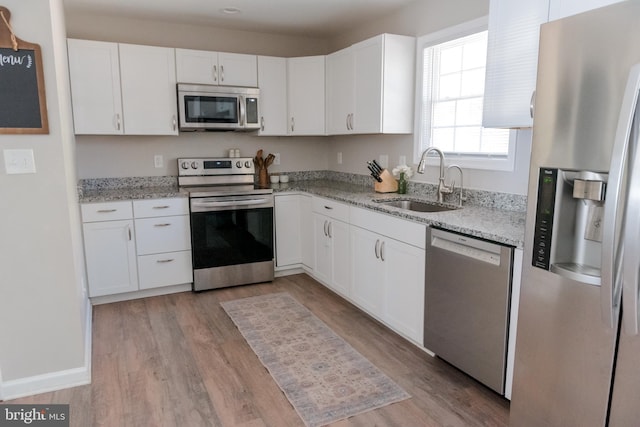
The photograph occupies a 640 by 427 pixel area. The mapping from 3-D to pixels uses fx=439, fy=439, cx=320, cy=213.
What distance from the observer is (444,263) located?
2383 millimetres

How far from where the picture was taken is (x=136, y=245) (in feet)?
11.8

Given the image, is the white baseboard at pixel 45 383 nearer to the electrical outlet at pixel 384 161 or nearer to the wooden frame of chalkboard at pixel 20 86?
the wooden frame of chalkboard at pixel 20 86

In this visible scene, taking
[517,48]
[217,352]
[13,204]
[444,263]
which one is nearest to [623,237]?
[444,263]

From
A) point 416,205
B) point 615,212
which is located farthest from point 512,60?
point 416,205

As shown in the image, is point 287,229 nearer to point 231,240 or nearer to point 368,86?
point 231,240

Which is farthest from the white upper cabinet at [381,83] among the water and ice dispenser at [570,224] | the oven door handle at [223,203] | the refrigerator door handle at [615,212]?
the refrigerator door handle at [615,212]

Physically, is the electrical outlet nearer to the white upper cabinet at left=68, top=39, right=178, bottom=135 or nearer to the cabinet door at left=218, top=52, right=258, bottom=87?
the cabinet door at left=218, top=52, right=258, bottom=87

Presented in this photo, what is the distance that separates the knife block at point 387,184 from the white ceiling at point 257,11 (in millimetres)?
1365

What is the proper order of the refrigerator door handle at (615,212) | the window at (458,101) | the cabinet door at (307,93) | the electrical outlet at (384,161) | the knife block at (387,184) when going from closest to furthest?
the refrigerator door handle at (615,212) → the window at (458,101) → the knife block at (387,184) → the electrical outlet at (384,161) → the cabinet door at (307,93)

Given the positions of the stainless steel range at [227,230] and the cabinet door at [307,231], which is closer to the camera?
the stainless steel range at [227,230]

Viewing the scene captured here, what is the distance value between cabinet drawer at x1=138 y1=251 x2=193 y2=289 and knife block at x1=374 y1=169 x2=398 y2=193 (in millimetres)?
1720

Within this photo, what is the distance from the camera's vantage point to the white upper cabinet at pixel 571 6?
5.96ft

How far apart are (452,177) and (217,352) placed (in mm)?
2022

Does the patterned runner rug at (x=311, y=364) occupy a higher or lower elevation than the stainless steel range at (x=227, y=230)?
lower
